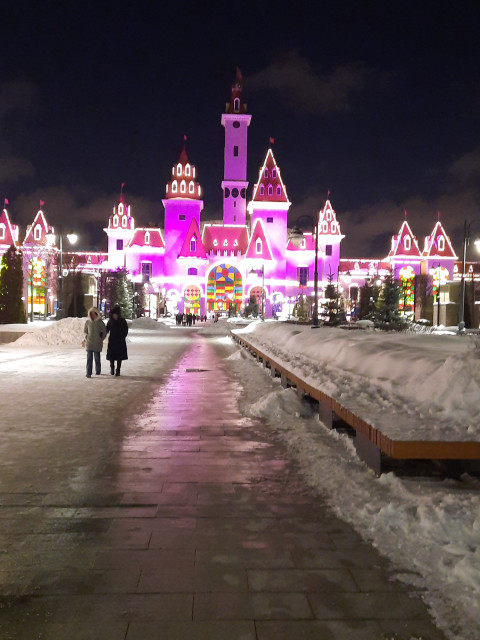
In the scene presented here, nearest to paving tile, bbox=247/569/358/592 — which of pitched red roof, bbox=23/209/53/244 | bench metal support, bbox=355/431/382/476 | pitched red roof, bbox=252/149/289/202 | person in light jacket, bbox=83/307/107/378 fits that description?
bench metal support, bbox=355/431/382/476

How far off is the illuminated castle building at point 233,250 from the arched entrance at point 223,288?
0.49 feet

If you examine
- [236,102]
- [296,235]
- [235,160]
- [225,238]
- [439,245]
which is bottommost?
[296,235]

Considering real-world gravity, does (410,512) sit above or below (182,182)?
below

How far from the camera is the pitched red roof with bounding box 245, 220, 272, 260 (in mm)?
82562

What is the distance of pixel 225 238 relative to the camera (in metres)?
88.1

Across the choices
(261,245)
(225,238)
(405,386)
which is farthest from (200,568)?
(225,238)

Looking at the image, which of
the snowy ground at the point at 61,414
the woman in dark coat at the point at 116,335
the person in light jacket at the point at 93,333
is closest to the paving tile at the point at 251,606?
the snowy ground at the point at 61,414

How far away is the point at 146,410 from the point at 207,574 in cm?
585

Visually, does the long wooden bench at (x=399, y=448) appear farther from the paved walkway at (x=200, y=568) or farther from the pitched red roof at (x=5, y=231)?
the pitched red roof at (x=5, y=231)

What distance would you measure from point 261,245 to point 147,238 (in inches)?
676

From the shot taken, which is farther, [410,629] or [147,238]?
[147,238]

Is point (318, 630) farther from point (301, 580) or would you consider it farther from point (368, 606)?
point (301, 580)

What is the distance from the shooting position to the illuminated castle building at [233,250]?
83.0 m

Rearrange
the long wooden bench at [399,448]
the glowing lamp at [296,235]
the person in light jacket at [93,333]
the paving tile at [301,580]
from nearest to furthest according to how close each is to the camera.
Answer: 1. the paving tile at [301,580]
2. the long wooden bench at [399,448]
3. the person in light jacket at [93,333]
4. the glowing lamp at [296,235]
